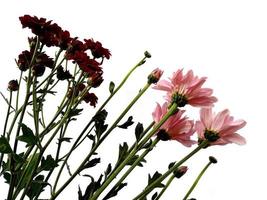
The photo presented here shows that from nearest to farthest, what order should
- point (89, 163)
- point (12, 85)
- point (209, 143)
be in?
point (209, 143) → point (89, 163) → point (12, 85)

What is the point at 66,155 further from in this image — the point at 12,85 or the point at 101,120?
the point at 12,85

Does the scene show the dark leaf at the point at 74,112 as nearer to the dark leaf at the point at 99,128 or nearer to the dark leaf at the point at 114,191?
the dark leaf at the point at 99,128

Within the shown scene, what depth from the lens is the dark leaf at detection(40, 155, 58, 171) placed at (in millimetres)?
863

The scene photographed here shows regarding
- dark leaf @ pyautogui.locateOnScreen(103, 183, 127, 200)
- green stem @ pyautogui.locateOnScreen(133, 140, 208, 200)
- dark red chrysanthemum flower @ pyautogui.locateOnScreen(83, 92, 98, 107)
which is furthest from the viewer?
dark red chrysanthemum flower @ pyautogui.locateOnScreen(83, 92, 98, 107)

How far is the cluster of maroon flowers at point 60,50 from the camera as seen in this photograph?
886 millimetres

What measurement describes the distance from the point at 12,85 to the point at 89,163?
0.27 meters

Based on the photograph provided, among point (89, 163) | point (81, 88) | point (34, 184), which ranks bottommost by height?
point (34, 184)

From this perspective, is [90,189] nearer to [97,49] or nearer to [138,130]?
[138,130]

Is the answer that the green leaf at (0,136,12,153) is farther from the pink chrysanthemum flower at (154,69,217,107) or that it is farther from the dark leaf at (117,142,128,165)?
the pink chrysanthemum flower at (154,69,217,107)

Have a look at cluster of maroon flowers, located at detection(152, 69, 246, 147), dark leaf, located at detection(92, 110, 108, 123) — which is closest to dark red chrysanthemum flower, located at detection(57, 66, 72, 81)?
dark leaf, located at detection(92, 110, 108, 123)

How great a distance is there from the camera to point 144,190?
767 mm

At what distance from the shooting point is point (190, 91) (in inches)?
30.1

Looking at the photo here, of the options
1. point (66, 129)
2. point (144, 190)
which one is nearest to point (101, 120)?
point (66, 129)

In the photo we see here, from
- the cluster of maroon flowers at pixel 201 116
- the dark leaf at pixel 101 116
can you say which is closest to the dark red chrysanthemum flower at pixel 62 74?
the dark leaf at pixel 101 116
